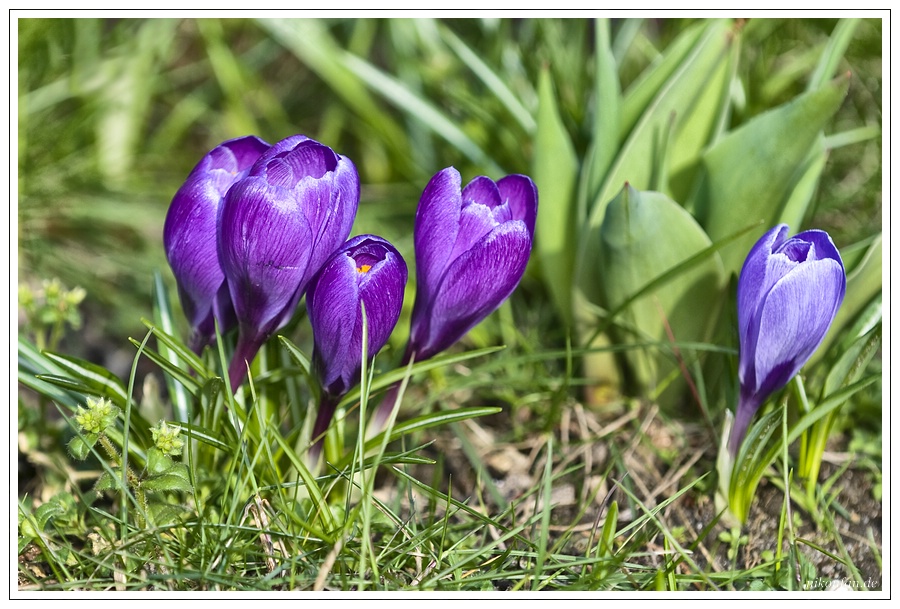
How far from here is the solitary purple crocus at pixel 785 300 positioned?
1.28 metres

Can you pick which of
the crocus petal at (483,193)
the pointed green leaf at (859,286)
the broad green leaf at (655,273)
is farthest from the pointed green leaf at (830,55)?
the crocus petal at (483,193)

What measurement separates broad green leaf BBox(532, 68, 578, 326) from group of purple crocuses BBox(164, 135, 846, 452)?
1.59ft

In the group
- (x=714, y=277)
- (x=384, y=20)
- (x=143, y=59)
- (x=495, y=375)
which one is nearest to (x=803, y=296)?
(x=714, y=277)

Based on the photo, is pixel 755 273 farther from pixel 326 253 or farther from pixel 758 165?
pixel 326 253

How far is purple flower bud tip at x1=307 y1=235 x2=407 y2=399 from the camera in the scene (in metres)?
1.19

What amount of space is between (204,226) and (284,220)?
0.22 metres

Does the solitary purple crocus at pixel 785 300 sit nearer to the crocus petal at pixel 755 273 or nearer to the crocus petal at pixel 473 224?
the crocus petal at pixel 755 273

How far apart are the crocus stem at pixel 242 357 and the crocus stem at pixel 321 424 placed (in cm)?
14

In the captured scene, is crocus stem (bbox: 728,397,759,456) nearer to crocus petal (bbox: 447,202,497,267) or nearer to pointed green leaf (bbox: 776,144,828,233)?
pointed green leaf (bbox: 776,144,828,233)

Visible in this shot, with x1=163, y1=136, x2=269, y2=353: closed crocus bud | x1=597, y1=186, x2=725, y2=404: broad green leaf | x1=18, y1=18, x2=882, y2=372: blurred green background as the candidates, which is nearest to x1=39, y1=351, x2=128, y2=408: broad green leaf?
x1=163, y1=136, x2=269, y2=353: closed crocus bud

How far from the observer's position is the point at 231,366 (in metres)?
1.42

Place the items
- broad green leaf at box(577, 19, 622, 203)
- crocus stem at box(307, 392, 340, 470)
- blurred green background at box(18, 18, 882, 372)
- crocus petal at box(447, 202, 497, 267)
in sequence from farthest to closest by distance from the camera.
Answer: blurred green background at box(18, 18, 882, 372)
broad green leaf at box(577, 19, 622, 203)
crocus stem at box(307, 392, 340, 470)
crocus petal at box(447, 202, 497, 267)

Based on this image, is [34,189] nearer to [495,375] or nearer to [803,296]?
[495,375]
